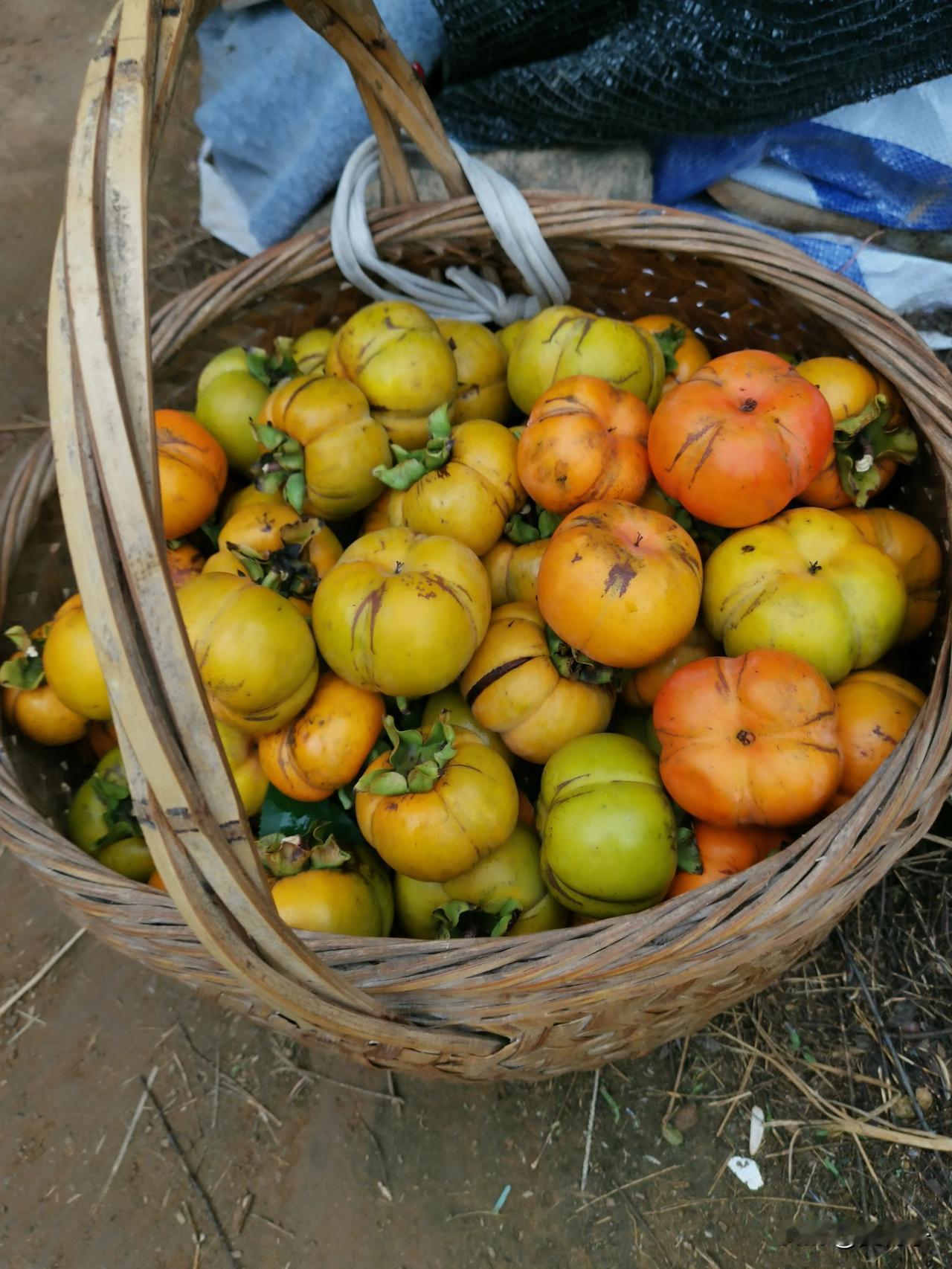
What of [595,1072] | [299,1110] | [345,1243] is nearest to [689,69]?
[595,1072]

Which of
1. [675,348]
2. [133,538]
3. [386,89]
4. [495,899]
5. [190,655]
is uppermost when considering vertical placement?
[386,89]

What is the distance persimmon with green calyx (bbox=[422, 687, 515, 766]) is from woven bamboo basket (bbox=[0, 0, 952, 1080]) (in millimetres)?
440

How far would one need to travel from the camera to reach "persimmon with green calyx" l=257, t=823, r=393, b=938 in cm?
135

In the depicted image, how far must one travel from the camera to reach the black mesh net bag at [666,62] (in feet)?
6.23

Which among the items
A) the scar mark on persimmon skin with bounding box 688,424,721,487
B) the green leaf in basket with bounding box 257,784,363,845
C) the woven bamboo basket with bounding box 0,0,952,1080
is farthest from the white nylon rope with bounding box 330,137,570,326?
the green leaf in basket with bounding box 257,784,363,845

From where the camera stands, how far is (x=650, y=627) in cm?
133

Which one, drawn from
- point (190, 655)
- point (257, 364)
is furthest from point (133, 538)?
point (257, 364)

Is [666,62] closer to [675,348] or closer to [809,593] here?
[675,348]

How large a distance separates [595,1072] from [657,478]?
4.06 ft

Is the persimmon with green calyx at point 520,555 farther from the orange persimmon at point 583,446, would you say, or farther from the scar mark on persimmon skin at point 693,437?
the scar mark on persimmon skin at point 693,437

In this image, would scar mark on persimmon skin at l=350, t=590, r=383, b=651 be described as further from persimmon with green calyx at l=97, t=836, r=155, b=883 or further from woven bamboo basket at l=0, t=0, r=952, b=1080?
persimmon with green calyx at l=97, t=836, r=155, b=883

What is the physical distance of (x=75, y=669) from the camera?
151 cm

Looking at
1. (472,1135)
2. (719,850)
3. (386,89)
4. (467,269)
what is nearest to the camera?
(719,850)

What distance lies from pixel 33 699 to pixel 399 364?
0.92 metres
